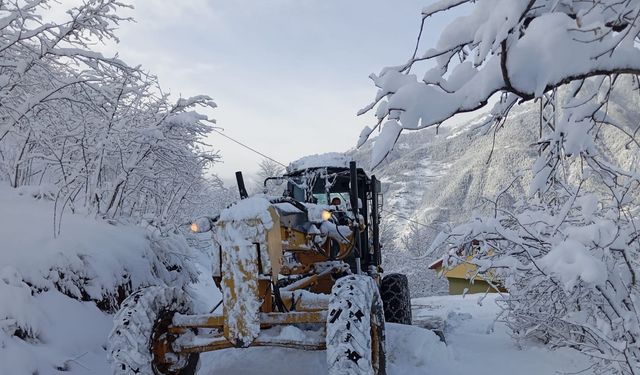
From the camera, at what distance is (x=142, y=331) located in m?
4.09

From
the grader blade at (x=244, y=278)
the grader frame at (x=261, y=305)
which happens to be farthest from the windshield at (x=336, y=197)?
the grader blade at (x=244, y=278)

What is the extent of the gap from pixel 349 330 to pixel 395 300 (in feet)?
13.2

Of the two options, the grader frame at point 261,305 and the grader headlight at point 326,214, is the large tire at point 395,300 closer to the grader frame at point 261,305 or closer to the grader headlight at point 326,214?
the grader frame at point 261,305

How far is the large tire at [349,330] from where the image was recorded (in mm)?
3547

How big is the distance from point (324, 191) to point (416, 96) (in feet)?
16.3

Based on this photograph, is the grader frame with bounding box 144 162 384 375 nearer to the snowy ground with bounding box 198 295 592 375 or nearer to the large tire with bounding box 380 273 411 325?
the snowy ground with bounding box 198 295 592 375

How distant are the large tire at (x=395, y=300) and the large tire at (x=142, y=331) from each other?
3.60 metres

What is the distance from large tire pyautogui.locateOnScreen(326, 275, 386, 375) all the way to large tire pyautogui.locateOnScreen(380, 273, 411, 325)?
3.52 metres

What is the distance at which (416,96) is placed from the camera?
6.88ft

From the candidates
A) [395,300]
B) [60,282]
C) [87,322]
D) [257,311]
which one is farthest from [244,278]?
[395,300]

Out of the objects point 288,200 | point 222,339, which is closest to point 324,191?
point 288,200

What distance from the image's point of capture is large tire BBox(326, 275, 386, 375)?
11.6 feet

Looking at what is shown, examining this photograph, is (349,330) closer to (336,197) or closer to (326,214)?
(326,214)

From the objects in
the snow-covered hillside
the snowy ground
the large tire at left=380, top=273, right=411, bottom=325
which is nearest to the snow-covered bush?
the snowy ground
